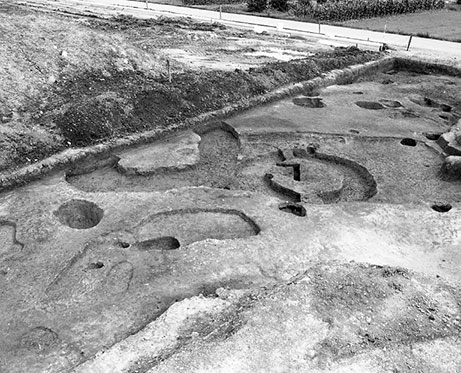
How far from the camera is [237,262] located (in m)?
6.01

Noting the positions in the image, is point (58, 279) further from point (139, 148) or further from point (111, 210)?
point (139, 148)

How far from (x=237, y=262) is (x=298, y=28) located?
20367 mm

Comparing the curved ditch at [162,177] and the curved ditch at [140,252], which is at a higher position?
the curved ditch at [140,252]

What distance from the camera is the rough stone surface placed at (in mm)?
8742

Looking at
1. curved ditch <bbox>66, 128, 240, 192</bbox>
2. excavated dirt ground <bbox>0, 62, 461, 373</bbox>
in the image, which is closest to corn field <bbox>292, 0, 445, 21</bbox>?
excavated dirt ground <bbox>0, 62, 461, 373</bbox>

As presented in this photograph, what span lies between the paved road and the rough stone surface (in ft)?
37.1

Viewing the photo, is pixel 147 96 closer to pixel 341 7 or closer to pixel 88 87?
pixel 88 87

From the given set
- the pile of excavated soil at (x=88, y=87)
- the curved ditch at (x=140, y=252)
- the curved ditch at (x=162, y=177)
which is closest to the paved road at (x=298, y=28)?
the pile of excavated soil at (x=88, y=87)

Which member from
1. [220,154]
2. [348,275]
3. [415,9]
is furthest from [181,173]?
[415,9]

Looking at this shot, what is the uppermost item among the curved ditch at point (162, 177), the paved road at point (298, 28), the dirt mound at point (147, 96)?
the dirt mound at point (147, 96)

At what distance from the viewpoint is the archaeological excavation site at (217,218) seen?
187 inches

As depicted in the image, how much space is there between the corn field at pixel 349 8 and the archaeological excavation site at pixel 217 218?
596 inches

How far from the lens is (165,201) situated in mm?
7410

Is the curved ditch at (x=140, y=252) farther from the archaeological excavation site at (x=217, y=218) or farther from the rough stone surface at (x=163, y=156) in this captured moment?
the rough stone surface at (x=163, y=156)
